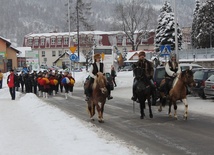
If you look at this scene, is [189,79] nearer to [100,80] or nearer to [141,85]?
[141,85]

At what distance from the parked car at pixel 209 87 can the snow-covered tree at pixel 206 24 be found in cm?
5071

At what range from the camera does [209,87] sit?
1877 cm

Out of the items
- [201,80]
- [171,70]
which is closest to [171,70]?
[171,70]

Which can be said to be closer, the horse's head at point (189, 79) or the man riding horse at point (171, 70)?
the horse's head at point (189, 79)

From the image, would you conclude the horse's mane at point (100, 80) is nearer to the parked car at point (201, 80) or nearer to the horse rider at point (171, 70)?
the horse rider at point (171, 70)

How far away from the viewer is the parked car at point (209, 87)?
1856cm

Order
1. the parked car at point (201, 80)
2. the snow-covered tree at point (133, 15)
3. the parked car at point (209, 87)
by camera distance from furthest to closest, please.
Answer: the snow-covered tree at point (133, 15), the parked car at point (201, 80), the parked car at point (209, 87)

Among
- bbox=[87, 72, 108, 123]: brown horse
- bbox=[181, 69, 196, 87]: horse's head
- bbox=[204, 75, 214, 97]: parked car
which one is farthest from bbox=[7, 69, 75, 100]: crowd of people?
bbox=[181, 69, 196, 87]: horse's head

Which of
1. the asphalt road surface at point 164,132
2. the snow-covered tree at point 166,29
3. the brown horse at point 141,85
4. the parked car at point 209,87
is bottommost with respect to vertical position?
the asphalt road surface at point 164,132

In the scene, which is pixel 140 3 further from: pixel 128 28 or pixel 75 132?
pixel 75 132

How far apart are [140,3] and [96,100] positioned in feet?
222

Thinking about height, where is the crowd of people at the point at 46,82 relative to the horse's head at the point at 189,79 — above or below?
below

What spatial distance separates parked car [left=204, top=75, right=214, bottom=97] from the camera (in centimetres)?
1856

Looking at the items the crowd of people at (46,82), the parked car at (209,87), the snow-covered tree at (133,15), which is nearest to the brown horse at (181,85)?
the parked car at (209,87)
